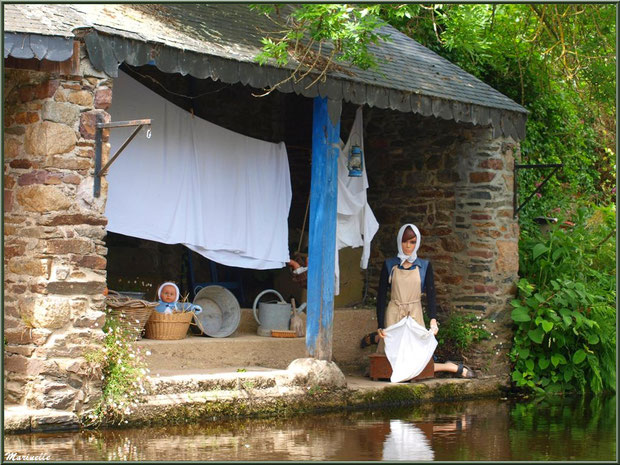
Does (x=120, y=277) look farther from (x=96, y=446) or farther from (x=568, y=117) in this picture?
(x=568, y=117)

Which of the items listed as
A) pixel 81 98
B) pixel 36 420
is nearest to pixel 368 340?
pixel 36 420

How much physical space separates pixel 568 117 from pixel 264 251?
24.4 feet

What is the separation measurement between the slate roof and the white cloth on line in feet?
2.72

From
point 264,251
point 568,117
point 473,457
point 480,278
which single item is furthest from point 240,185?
point 568,117

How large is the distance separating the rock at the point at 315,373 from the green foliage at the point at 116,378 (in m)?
1.72

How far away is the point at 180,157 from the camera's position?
32.8ft

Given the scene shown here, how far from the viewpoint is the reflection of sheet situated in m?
7.49

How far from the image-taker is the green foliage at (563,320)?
1171 centimetres

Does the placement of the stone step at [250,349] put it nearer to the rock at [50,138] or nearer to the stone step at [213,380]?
the stone step at [213,380]

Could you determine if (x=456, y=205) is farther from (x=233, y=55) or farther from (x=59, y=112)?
(x=59, y=112)

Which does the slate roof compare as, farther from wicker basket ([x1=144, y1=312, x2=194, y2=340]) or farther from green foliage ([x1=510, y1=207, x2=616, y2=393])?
wicker basket ([x1=144, y1=312, x2=194, y2=340])

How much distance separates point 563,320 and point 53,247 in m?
6.14

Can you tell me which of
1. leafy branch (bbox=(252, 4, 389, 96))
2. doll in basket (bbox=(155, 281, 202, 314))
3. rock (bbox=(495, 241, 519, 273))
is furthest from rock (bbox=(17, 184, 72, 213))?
rock (bbox=(495, 241, 519, 273))

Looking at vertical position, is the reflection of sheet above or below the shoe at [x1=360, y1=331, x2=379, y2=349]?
below
